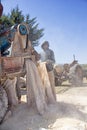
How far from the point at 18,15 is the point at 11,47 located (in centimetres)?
2027

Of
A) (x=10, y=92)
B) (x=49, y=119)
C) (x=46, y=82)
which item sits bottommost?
(x=49, y=119)

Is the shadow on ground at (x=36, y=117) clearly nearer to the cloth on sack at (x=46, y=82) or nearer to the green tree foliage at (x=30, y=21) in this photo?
the cloth on sack at (x=46, y=82)

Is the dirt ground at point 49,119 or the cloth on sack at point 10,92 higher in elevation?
the cloth on sack at point 10,92

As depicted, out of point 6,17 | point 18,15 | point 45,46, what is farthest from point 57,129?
point 18,15

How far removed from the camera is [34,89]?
21.0 feet

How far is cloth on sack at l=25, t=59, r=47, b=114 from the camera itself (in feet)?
20.9

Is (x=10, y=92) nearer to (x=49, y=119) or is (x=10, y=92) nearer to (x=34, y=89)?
(x=34, y=89)

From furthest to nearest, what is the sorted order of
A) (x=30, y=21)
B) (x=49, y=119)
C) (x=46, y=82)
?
(x=30, y=21) → (x=46, y=82) → (x=49, y=119)

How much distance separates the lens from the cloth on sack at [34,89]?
637 cm

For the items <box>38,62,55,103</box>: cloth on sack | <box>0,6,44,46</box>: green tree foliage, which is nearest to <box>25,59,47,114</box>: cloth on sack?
<box>38,62,55,103</box>: cloth on sack

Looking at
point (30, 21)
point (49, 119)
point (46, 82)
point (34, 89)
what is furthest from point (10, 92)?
point (30, 21)

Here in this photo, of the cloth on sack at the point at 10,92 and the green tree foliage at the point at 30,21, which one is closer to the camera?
the cloth on sack at the point at 10,92

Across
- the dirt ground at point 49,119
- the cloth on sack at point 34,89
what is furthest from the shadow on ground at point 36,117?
the cloth on sack at point 34,89

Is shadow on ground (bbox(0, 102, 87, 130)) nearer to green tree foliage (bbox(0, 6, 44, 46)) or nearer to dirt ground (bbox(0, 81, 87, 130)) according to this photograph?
dirt ground (bbox(0, 81, 87, 130))
